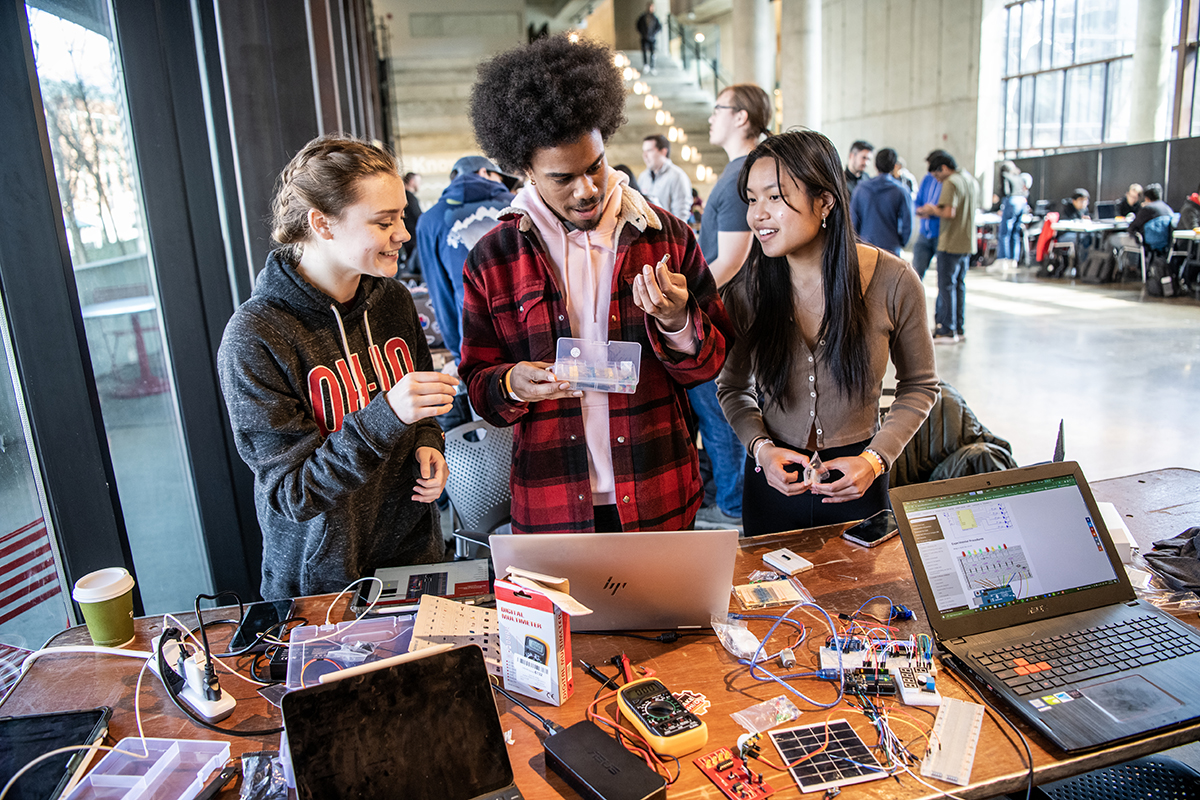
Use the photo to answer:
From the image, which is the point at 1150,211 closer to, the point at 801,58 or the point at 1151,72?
the point at 1151,72

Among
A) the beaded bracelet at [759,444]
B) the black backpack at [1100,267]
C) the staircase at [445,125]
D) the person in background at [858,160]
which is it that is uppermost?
the staircase at [445,125]

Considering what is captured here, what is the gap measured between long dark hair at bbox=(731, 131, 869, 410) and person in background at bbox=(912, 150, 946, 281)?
5.56 meters

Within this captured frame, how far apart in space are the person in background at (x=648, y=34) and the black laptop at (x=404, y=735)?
16.8 m

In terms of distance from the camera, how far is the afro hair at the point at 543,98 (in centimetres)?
151

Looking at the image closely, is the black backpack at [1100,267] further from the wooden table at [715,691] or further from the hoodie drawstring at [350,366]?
the hoodie drawstring at [350,366]

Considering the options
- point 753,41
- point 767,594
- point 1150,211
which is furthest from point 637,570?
point 753,41

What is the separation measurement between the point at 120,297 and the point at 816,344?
6.57ft

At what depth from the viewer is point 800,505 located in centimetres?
191

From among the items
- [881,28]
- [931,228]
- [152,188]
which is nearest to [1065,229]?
[931,228]

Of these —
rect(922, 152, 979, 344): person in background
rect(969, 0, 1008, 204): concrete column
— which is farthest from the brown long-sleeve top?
rect(969, 0, 1008, 204): concrete column

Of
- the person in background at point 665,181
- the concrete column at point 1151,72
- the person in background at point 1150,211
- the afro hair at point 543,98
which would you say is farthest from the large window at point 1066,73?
the afro hair at point 543,98

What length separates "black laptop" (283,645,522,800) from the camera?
100 centimetres

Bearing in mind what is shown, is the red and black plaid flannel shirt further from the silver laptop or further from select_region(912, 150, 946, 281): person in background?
select_region(912, 150, 946, 281): person in background

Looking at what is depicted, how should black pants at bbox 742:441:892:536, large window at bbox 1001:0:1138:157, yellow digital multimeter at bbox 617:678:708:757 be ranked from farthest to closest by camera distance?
large window at bbox 1001:0:1138:157 < black pants at bbox 742:441:892:536 < yellow digital multimeter at bbox 617:678:708:757
